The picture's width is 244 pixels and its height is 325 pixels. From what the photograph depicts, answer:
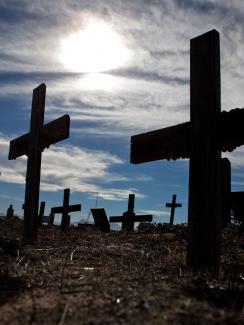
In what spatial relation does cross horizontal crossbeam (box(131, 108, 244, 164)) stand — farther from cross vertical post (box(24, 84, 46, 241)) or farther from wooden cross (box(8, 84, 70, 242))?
cross vertical post (box(24, 84, 46, 241))

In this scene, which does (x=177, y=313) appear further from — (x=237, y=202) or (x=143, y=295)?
(x=237, y=202)

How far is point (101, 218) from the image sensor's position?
13.8 m

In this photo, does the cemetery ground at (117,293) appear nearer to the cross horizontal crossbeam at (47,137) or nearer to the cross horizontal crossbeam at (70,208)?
the cross horizontal crossbeam at (47,137)

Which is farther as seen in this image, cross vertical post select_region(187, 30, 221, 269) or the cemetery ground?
cross vertical post select_region(187, 30, 221, 269)

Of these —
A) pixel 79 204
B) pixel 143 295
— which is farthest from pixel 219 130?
pixel 79 204

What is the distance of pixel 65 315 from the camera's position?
2.39 meters

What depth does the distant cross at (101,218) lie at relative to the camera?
1359 cm

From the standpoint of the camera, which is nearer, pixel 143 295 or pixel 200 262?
pixel 143 295

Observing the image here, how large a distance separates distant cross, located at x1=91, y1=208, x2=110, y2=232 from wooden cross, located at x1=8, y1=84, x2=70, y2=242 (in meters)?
5.73

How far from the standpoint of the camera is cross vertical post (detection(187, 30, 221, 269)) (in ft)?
14.0

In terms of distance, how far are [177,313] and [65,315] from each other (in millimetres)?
625

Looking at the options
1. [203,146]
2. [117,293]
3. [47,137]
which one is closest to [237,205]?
[203,146]

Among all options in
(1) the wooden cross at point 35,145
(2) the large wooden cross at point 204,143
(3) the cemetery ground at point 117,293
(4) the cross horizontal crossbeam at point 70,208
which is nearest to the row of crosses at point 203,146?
(2) the large wooden cross at point 204,143

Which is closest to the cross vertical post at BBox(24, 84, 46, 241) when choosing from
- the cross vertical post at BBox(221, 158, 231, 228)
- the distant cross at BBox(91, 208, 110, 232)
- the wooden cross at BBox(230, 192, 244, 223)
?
the cross vertical post at BBox(221, 158, 231, 228)
